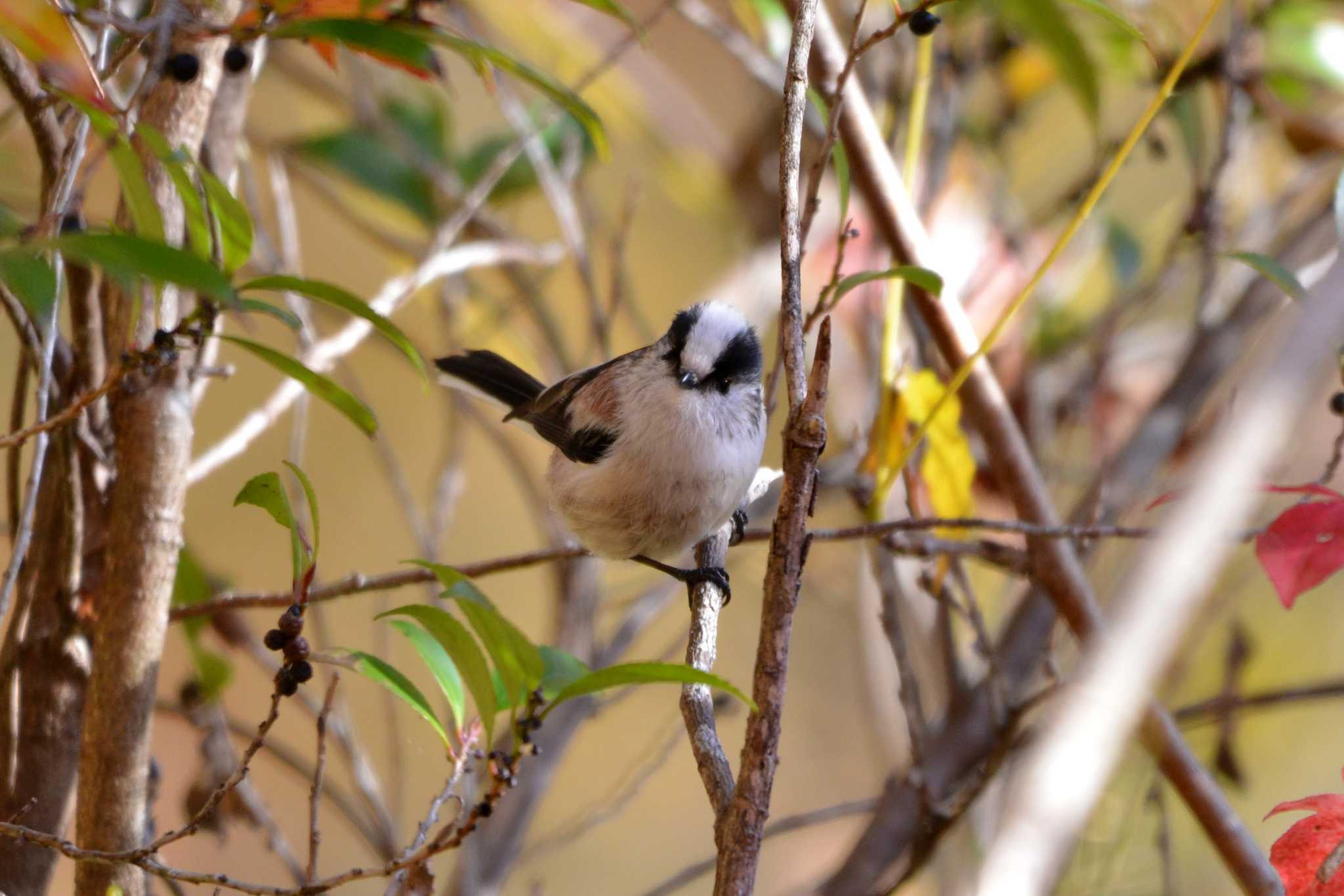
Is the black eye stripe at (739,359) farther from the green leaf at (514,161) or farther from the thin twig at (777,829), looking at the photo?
the green leaf at (514,161)

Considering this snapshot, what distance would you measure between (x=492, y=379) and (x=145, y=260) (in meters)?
1.00

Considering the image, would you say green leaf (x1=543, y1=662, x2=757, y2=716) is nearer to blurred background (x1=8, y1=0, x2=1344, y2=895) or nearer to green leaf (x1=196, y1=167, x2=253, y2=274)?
green leaf (x1=196, y1=167, x2=253, y2=274)

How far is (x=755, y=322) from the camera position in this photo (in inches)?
79.4

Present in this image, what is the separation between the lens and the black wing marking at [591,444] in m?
1.34

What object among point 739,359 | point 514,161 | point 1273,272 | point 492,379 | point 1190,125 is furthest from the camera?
point 514,161

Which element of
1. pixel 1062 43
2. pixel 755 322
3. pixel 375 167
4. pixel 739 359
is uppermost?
pixel 375 167

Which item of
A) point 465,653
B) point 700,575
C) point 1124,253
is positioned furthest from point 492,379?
point 1124,253

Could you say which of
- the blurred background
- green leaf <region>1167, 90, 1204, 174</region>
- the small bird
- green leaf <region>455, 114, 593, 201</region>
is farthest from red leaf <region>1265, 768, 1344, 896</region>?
green leaf <region>455, 114, 593, 201</region>

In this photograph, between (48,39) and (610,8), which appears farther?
(610,8)

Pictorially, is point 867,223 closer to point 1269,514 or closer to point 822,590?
point 1269,514

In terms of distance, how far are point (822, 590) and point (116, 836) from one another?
189 cm

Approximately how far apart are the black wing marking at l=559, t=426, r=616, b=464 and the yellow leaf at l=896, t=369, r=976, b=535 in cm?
35

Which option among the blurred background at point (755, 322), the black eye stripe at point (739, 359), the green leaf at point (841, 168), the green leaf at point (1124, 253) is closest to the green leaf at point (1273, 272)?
the green leaf at point (841, 168)

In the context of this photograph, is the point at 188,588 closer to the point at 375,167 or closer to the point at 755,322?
the point at 375,167
